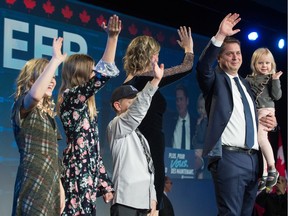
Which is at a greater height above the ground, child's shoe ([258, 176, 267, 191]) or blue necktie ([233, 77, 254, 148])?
blue necktie ([233, 77, 254, 148])

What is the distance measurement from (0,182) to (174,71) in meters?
1.95

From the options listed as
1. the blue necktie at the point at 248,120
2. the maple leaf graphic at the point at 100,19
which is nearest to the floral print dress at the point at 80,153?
the blue necktie at the point at 248,120

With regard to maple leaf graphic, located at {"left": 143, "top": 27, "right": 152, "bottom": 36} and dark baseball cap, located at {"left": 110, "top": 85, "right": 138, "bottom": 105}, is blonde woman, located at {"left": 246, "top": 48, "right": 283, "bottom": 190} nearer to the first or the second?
dark baseball cap, located at {"left": 110, "top": 85, "right": 138, "bottom": 105}

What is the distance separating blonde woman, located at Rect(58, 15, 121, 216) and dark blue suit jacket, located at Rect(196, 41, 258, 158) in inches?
21.2

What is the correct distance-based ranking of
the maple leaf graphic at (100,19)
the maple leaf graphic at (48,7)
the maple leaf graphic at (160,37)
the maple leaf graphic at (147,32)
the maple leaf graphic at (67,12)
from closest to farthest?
the maple leaf graphic at (48,7)
the maple leaf graphic at (67,12)
the maple leaf graphic at (100,19)
the maple leaf graphic at (147,32)
the maple leaf graphic at (160,37)

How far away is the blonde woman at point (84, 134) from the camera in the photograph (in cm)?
305

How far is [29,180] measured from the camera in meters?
2.78

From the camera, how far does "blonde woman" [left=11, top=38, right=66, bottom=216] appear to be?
9.06 feet

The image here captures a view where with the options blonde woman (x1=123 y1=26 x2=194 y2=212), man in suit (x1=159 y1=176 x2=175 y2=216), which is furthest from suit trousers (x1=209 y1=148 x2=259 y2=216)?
man in suit (x1=159 y1=176 x2=175 y2=216)

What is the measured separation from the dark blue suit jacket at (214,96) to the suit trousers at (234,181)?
8 centimetres

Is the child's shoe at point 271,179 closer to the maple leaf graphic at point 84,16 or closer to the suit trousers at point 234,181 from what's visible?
the suit trousers at point 234,181

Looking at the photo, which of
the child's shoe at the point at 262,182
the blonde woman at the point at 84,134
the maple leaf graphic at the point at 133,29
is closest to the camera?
the blonde woman at the point at 84,134

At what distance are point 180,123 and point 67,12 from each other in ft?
6.20

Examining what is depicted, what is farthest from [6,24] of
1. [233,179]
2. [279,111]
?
[279,111]
